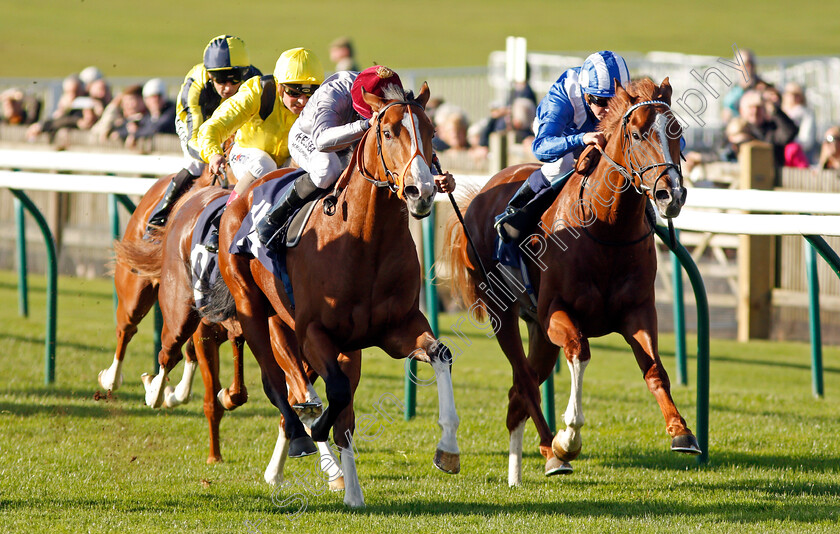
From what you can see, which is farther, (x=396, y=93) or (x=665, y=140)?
(x=665, y=140)

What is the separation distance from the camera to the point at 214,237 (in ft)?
19.5

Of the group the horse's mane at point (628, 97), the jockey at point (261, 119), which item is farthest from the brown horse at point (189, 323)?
the horse's mane at point (628, 97)

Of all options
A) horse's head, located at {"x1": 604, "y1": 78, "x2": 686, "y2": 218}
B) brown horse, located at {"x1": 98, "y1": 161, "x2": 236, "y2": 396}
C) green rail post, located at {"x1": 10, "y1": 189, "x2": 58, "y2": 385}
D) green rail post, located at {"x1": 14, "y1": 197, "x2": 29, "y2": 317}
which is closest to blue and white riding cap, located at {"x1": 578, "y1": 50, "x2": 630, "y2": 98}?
horse's head, located at {"x1": 604, "y1": 78, "x2": 686, "y2": 218}

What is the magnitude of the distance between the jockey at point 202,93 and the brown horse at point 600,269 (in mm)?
2020

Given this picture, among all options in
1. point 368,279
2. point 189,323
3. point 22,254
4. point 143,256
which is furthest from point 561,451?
point 22,254

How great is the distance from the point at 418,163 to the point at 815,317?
4.52 meters

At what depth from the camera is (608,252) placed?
5.39 meters

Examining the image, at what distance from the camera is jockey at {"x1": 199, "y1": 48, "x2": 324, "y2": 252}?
586 centimetres

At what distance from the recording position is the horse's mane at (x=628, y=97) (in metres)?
5.10

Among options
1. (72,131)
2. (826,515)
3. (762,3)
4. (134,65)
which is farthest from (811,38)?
(826,515)

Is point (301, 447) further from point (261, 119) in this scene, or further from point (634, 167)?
point (261, 119)

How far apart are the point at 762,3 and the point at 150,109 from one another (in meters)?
45.3

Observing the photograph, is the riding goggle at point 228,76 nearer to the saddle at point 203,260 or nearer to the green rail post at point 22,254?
the saddle at point 203,260

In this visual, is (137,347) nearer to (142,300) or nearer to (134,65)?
(142,300)
